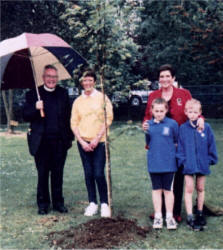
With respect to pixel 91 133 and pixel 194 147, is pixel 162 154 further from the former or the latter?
pixel 91 133

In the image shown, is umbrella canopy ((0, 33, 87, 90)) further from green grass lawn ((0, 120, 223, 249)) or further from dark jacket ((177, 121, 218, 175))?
dark jacket ((177, 121, 218, 175))

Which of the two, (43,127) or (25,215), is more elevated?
(43,127)

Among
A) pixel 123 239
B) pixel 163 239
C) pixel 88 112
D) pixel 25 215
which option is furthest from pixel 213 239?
pixel 25 215

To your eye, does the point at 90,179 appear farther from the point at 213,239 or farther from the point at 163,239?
the point at 213,239

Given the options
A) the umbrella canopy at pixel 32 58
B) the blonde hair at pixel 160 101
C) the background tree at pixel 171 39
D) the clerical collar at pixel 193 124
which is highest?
the background tree at pixel 171 39

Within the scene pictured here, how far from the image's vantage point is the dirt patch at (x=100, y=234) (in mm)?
4109

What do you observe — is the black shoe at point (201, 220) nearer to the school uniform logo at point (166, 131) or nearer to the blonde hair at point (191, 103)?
the school uniform logo at point (166, 131)

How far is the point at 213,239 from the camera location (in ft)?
14.0

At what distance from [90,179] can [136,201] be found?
1.02 metres

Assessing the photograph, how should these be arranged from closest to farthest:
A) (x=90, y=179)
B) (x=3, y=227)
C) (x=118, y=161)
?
(x=3, y=227) < (x=90, y=179) < (x=118, y=161)

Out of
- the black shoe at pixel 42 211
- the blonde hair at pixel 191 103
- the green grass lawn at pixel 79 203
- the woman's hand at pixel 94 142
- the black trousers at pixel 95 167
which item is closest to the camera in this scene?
the green grass lawn at pixel 79 203

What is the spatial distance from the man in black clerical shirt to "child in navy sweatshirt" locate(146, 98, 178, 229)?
50.9 inches

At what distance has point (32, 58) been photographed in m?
5.57

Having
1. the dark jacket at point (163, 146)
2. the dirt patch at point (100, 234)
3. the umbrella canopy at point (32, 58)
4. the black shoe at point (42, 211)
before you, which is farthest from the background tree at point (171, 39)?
the dirt patch at point (100, 234)
